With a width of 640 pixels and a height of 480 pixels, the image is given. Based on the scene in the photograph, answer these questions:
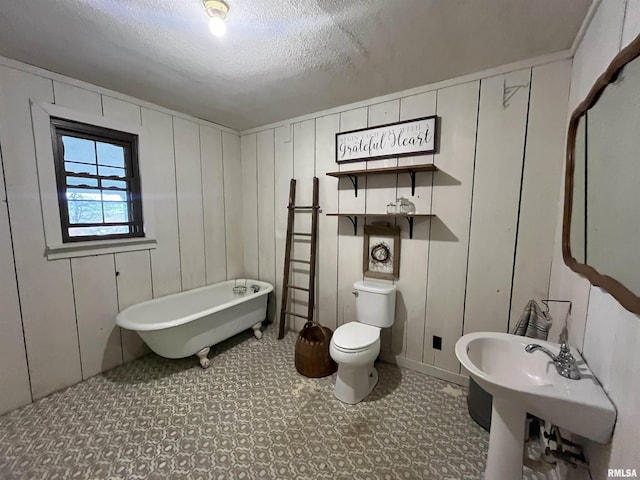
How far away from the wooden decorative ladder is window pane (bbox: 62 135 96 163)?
1701mm

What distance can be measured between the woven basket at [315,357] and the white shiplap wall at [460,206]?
1.56 ft

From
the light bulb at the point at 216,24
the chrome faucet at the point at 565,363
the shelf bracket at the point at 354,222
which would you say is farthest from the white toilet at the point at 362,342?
the light bulb at the point at 216,24

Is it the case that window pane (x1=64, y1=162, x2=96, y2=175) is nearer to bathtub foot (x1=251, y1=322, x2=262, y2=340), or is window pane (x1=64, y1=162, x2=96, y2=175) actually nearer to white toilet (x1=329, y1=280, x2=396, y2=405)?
bathtub foot (x1=251, y1=322, x2=262, y2=340)

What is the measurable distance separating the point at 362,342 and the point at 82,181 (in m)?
2.54

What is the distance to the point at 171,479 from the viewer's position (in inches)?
53.1

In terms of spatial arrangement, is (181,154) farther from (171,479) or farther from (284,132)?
(171,479)

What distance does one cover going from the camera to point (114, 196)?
2.28m

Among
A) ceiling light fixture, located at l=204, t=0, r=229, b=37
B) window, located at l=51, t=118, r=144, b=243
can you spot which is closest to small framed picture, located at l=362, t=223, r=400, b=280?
ceiling light fixture, located at l=204, t=0, r=229, b=37

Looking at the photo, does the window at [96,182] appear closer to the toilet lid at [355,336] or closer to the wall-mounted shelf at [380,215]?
the wall-mounted shelf at [380,215]

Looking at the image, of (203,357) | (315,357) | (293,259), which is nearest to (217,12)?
(293,259)

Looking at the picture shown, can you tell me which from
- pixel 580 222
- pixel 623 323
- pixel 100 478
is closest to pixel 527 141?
pixel 580 222

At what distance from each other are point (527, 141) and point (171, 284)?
3.23 meters

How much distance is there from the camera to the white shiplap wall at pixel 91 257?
1765 mm

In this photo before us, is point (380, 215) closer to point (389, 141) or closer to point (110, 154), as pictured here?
point (389, 141)
